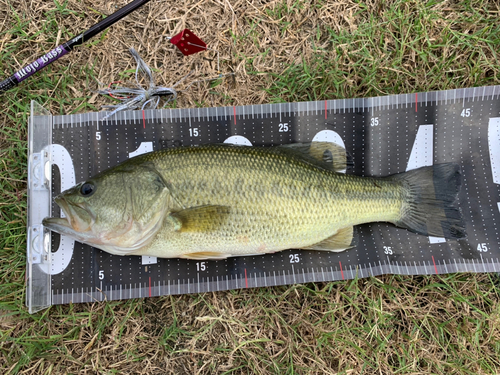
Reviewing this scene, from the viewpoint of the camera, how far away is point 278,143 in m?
2.79

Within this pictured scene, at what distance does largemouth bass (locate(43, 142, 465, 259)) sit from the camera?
2.23 metres

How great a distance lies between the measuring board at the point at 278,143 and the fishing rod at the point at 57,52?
0.34 m

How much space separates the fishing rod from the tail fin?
2746 mm

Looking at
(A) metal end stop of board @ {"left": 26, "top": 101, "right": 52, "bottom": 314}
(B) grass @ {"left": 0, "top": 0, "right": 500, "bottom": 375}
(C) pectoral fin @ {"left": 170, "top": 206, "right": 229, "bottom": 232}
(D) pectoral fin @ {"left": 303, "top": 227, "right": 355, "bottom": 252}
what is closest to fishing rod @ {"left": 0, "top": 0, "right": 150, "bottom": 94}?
(B) grass @ {"left": 0, "top": 0, "right": 500, "bottom": 375}

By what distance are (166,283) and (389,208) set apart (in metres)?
1.99

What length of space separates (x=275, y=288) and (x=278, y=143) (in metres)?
1.30

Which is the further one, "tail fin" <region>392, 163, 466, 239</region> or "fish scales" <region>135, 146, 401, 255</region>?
"tail fin" <region>392, 163, 466, 239</region>

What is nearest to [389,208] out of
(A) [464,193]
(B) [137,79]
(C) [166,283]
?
(A) [464,193]

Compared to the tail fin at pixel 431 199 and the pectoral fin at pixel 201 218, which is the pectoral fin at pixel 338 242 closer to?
the tail fin at pixel 431 199

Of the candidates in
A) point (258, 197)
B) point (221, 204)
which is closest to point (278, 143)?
point (258, 197)

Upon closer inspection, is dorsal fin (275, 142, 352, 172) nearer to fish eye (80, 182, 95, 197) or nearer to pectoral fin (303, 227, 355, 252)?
pectoral fin (303, 227, 355, 252)

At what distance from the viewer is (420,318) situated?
266 cm

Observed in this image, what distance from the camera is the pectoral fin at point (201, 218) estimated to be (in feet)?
7.34

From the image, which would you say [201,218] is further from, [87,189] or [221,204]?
[87,189]
